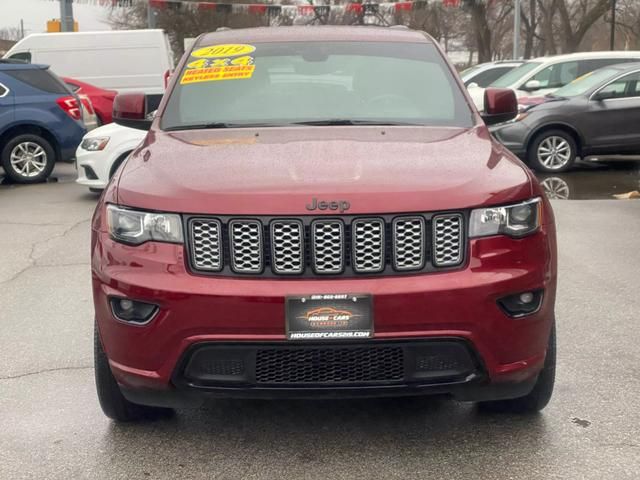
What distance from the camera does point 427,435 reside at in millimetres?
3812

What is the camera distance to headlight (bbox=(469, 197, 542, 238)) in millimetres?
3324

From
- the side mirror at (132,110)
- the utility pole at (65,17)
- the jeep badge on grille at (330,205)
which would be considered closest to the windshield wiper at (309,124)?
the side mirror at (132,110)

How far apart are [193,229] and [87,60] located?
16310 mm

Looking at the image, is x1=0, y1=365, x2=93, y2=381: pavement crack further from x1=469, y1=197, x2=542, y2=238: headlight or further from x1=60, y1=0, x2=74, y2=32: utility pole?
x1=60, y1=0, x2=74, y2=32: utility pole

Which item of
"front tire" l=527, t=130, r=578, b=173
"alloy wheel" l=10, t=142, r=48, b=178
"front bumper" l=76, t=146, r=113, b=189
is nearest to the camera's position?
"front bumper" l=76, t=146, r=113, b=189

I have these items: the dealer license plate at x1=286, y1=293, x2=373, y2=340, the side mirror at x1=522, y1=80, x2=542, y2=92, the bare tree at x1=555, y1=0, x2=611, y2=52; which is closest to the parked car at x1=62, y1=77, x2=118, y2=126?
the side mirror at x1=522, y1=80, x2=542, y2=92

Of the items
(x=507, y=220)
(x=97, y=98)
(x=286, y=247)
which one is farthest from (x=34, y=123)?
(x=507, y=220)

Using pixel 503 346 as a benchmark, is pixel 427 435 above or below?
below

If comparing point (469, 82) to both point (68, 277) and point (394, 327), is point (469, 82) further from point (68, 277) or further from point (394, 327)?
point (394, 327)

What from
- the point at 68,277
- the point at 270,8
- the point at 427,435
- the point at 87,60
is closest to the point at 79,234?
the point at 68,277

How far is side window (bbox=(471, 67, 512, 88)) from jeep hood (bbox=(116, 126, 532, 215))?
52.7ft

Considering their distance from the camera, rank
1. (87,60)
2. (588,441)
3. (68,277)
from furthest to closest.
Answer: (87,60) → (68,277) → (588,441)

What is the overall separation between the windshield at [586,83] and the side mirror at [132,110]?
9.60 metres

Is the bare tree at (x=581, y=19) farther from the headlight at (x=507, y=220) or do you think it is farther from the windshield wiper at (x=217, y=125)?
the headlight at (x=507, y=220)
